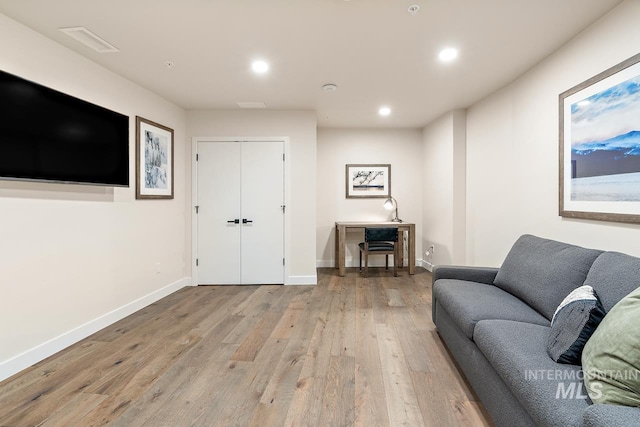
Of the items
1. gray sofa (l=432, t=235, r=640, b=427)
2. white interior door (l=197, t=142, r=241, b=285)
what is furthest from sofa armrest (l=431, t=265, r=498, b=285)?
white interior door (l=197, t=142, r=241, b=285)

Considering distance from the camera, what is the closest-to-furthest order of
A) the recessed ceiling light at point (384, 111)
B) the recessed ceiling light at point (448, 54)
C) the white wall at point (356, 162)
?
the recessed ceiling light at point (448, 54) < the recessed ceiling light at point (384, 111) < the white wall at point (356, 162)

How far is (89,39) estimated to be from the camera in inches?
96.0

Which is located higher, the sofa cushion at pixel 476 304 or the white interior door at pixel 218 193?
the white interior door at pixel 218 193

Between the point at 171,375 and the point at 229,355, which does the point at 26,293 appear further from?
the point at 229,355

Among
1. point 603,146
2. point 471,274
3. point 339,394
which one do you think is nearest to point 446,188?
point 471,274

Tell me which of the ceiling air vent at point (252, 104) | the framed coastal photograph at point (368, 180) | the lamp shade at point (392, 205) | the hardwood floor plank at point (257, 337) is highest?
the ceiling air vent at point (252, 104)

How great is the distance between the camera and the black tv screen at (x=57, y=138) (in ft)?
6.74

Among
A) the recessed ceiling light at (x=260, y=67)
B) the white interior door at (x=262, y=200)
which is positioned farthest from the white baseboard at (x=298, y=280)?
the recessed ceiling light at (x=260, y=67)

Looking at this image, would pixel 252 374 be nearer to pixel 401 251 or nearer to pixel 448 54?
pixel 448 54

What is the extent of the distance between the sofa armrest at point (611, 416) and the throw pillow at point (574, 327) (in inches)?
14.3

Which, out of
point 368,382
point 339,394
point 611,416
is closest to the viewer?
point 611,416

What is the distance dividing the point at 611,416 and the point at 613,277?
3.12 feet

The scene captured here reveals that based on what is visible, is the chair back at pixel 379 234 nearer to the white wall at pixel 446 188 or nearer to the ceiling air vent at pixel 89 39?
the white wall at pixel 446 188

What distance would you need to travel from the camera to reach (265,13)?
2.10 metres
